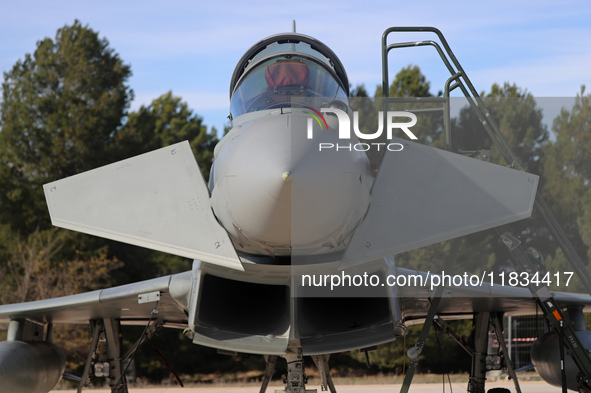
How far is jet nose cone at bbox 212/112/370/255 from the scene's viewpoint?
3.83m

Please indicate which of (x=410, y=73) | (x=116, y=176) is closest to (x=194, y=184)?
(x=116, y=176)

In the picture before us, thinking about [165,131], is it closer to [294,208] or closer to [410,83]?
[410,83]

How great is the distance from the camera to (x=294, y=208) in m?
3.88

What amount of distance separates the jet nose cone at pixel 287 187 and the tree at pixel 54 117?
67.6ft

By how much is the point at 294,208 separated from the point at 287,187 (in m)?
0.15

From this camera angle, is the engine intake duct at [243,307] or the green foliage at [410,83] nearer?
the engine intake duct at [243,307]

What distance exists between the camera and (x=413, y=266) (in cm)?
588

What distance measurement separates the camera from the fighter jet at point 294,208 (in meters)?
4.00

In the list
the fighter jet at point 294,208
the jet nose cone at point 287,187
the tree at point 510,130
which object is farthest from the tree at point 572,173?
the jet nose cone at point 287,187

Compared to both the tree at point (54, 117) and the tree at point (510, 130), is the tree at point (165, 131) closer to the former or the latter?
the tree at point (54, 117)

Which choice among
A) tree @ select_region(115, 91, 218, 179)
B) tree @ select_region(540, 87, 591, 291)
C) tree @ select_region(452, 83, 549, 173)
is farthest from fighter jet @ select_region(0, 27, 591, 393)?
tree @ select_region(115, 91, 218, 179)

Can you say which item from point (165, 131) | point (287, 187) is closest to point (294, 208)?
point (287, 187)

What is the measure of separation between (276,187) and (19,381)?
4.99 m

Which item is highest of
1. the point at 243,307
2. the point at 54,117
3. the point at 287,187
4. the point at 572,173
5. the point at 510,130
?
the point at 54,117
